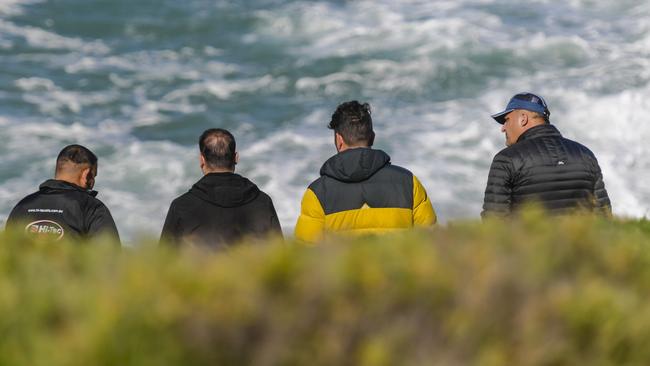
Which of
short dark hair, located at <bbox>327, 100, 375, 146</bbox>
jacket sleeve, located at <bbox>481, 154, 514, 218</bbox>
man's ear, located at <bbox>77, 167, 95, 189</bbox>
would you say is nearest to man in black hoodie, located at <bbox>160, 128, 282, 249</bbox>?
short dark hair, located at <bbox>327, 100, 375, 146</bbox>

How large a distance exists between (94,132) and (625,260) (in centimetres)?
2024

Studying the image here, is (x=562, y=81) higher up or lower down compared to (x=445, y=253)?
higher up

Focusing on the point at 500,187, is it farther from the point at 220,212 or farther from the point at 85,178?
the point at 85,178

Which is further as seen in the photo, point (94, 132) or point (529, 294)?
point (94, 132)

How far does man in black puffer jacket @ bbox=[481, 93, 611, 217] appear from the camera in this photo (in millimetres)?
7574

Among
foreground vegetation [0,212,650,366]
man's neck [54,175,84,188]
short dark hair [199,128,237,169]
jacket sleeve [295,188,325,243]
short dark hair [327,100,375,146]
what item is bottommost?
foreground vegetation [0,212,650,366]

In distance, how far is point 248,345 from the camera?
3.25 meters

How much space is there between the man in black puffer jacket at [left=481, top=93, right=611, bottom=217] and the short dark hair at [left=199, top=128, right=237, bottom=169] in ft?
5.79

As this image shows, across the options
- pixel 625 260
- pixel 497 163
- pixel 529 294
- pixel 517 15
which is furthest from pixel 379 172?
pixel 517 15

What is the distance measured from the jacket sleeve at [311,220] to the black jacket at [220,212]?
0.16 meters

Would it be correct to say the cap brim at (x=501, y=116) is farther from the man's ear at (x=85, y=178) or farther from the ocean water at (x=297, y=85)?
the ocean water at (x=297, y=85)

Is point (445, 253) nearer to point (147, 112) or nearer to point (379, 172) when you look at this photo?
point (379, 172)

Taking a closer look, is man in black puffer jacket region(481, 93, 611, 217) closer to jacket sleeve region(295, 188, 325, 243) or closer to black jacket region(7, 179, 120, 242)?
jacket sleeve region(295, 188, 325, 243)

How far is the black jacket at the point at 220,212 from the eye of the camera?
704 cm
